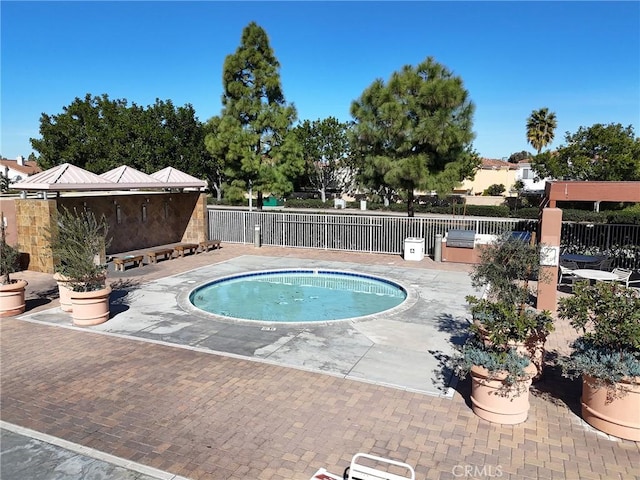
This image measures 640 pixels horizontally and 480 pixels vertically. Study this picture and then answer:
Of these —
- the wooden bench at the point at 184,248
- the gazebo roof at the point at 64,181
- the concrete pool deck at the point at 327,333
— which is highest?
the gazebo roof at the point at 64,181

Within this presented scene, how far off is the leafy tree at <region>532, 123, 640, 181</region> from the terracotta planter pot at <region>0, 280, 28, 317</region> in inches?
1315

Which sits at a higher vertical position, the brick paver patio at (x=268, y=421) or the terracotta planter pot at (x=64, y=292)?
the terracotta planter pot at (x=64, y=292)

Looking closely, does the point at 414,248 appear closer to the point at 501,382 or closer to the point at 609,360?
the point at 501,382

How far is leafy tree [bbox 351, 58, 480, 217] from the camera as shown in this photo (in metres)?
19.1

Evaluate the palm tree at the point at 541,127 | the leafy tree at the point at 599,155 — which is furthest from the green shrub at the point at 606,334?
the palm tree at the point at 541,127

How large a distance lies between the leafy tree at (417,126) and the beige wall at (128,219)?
8199 mm

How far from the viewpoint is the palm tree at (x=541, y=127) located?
45.6m

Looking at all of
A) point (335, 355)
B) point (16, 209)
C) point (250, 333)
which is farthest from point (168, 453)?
point (16, 209)

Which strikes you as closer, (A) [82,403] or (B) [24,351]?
(A) [82,403]

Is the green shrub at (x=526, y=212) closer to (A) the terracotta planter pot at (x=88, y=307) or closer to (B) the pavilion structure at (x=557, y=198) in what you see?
(B) the pavilion structure at (x=557, y=198)

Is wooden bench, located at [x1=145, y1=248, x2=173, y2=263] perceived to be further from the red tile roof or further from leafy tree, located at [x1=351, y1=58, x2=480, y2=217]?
the red tile roof

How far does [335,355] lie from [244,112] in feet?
58.3

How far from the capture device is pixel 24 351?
8.08 meters

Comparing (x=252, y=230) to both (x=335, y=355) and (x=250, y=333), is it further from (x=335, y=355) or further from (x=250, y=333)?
(x=335, y=355)
